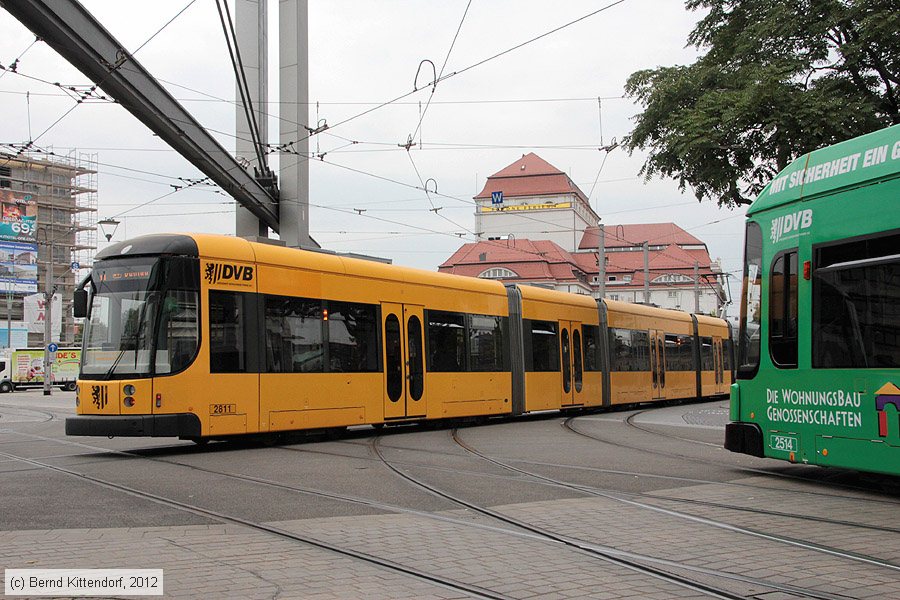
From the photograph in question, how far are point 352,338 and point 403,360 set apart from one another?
60.5 inches

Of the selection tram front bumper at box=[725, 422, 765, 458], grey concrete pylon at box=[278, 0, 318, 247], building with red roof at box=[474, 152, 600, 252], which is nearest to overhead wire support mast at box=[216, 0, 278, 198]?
grey concrete pylon at box=[278, 0, 318, 247]

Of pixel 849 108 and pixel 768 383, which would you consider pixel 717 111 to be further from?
pixel 768 383

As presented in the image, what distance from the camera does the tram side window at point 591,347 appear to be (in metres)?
24.5

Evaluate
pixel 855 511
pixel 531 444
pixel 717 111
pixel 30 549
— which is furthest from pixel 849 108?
pixel 30 549

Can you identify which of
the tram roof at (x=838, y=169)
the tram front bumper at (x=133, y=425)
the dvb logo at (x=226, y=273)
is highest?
the tram roof at (x=838, y=169)

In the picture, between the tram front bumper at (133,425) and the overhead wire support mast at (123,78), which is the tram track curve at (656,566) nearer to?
the tram front bumper at (133,425)

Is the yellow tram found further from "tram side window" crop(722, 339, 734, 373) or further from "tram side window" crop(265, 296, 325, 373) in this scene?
"tram side window" crop(722, 339, 734, 373)

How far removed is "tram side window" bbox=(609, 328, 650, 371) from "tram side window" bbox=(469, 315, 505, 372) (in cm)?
617

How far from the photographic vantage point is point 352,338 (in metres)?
16.2

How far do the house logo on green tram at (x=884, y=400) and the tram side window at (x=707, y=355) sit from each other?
24.3m

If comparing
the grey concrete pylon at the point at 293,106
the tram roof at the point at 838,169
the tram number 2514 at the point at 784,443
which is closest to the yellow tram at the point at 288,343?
the tram roof at the point at 838,169

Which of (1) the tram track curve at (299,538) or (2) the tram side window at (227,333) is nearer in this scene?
(1) the tram track curve at (299,538)

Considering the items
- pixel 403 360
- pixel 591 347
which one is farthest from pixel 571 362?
pixel 403 360

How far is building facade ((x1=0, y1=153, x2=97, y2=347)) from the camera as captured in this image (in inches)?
3226
